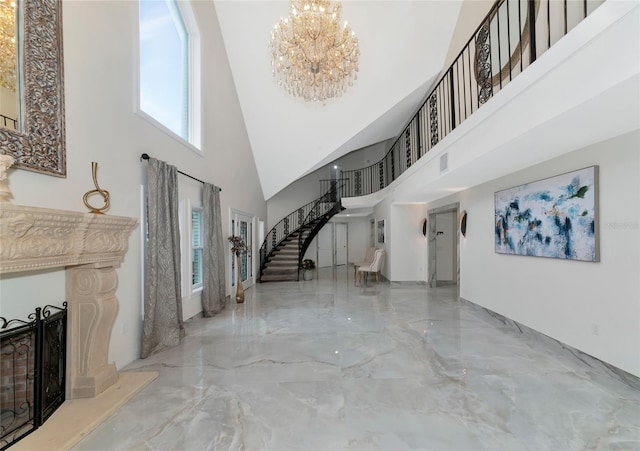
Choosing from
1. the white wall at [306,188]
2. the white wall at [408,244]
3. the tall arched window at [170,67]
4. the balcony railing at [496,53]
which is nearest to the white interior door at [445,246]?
the white wall at [408,244]

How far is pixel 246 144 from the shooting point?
7.73 metres

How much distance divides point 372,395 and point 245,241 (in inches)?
236

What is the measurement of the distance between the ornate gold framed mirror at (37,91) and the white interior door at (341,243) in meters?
10.9

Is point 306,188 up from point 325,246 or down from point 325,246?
up

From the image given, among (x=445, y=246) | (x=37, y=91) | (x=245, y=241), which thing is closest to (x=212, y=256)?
(x=245, y=241)

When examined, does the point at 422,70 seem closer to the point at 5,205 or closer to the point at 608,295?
the point at 608,295

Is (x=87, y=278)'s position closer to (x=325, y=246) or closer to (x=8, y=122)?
(x=8, y=122)

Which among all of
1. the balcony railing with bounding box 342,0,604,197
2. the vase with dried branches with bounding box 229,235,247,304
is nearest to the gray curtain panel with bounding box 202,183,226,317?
the vase with dried branches with bounding box 229,235,247,304

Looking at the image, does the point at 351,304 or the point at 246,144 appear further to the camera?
the point at 246,144

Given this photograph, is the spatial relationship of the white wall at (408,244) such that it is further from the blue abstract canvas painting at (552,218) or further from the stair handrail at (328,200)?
the blue abstract canvas painting at (552,218)

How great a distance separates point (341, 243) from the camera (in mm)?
12930

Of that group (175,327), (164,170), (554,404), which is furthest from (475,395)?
(164,170)

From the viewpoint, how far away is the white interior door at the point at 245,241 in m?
6.90

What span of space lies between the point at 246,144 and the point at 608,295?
743 centimetres
